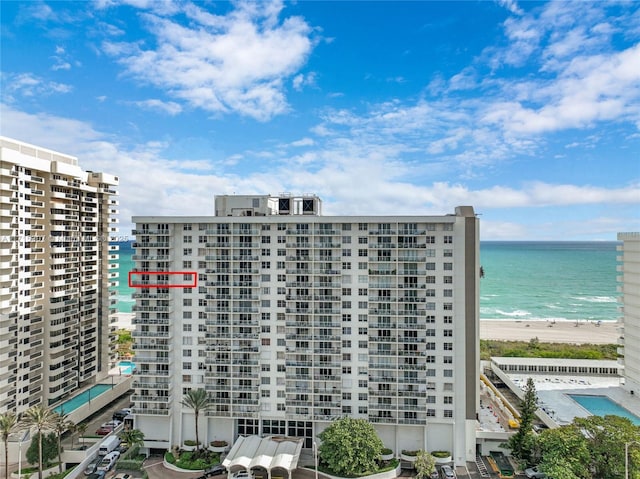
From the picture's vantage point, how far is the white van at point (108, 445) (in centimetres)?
4553

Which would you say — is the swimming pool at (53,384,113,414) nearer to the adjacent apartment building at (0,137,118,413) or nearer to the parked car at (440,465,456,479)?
the adjacent apartment building at (0,137,118,413)

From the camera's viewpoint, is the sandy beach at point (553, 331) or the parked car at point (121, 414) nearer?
the parked car at point (121, 414)

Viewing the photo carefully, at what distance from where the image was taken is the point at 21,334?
49500 millimetres

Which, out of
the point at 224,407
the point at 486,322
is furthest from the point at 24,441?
the point at 486,322

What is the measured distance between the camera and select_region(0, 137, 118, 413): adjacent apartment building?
158 ft

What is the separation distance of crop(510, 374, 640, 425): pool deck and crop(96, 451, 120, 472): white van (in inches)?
1844

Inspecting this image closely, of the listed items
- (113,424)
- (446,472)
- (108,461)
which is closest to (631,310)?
(446,472)

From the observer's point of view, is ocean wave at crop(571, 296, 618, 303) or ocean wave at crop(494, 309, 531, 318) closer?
ocean wave at crop(494, 309, 531, 318)

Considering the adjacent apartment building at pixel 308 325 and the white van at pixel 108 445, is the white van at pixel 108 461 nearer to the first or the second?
the white van at pixel 108 445

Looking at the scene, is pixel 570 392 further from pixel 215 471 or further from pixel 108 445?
pixel 108 445

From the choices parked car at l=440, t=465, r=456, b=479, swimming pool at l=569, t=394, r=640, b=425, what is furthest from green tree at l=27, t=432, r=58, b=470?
swimming pool at l=569, t=394, r=640, b=425

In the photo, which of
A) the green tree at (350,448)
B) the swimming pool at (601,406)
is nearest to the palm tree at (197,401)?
the green tree at (350,448)

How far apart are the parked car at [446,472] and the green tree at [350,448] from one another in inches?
259

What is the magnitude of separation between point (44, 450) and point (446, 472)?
39.5 metres
